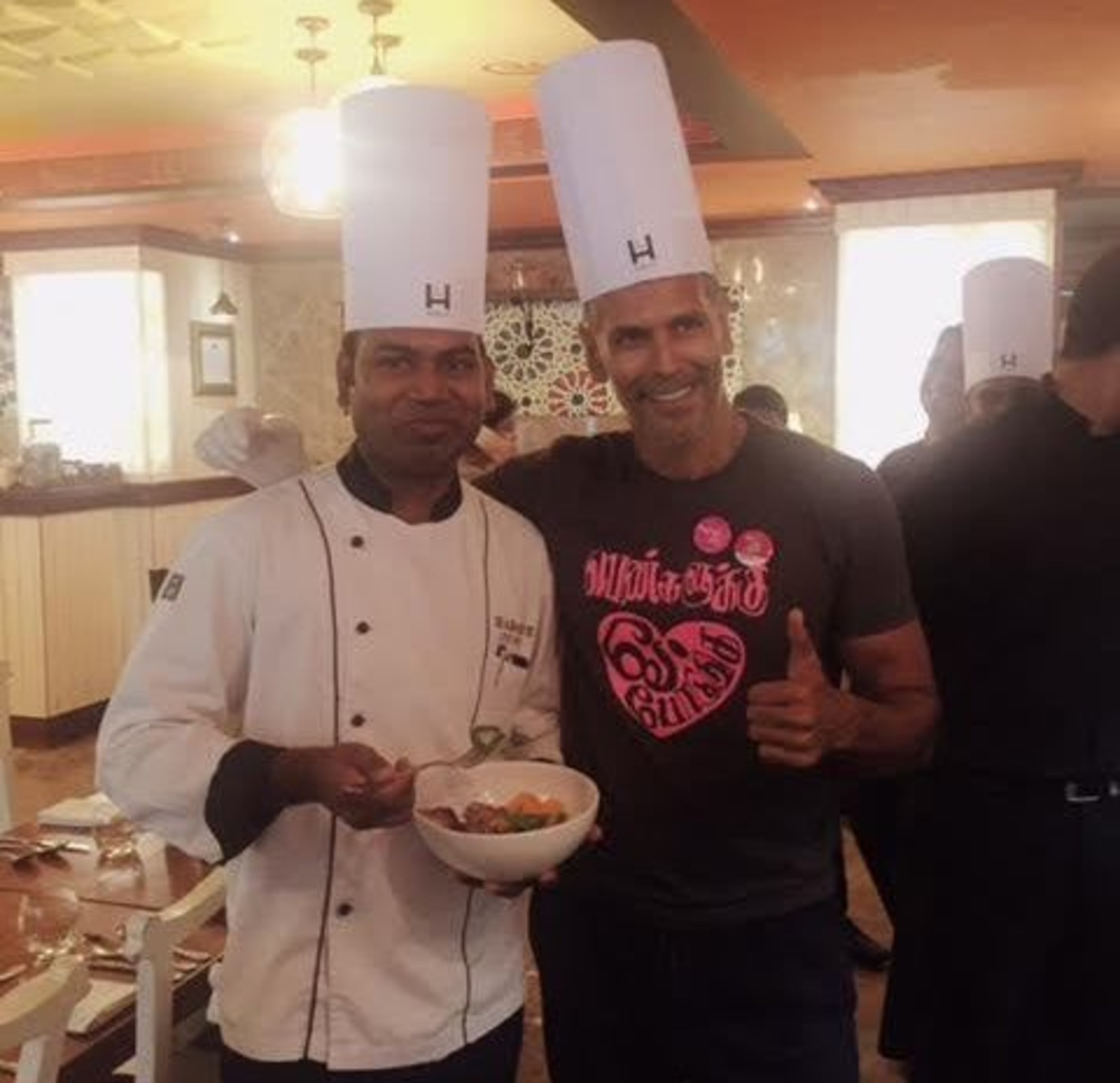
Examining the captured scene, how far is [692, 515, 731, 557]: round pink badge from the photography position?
4.81 feet

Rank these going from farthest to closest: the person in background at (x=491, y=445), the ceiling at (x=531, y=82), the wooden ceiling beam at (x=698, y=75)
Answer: the wooden ceiling beam at (x=698, y=75) → the ceiling at (x=531, y=82) → the person in background at (x=491, y=445)

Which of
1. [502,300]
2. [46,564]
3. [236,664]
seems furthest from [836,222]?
[236,664]

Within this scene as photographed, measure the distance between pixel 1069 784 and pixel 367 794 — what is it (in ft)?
3.57

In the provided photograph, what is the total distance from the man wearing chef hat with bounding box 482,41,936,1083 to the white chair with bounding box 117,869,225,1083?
470 millimetres

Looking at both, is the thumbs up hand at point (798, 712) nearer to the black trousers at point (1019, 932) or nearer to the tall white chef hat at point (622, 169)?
the tall white chef hat at point (622, 169)

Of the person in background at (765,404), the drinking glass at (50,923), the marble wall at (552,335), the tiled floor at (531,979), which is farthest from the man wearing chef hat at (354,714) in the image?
the marble wall at (552,335)

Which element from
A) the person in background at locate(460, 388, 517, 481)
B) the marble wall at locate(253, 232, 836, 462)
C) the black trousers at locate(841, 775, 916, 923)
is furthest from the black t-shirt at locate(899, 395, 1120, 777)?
the marble wall at locate(253, 232, 836, 462)

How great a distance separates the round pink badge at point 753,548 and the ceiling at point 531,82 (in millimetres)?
1644

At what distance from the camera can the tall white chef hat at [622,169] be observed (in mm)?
1542

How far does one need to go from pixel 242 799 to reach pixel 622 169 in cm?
87

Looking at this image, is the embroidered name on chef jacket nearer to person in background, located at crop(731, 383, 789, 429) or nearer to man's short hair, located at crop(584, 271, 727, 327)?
man's short hair, located at crop(584, 271, 727, 327)

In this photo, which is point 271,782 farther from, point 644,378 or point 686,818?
point 644,378

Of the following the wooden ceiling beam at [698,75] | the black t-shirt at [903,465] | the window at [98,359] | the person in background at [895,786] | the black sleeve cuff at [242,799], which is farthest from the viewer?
the window at [98,359]

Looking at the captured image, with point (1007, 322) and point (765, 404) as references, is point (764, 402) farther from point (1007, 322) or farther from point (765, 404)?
point (1007, 322)
